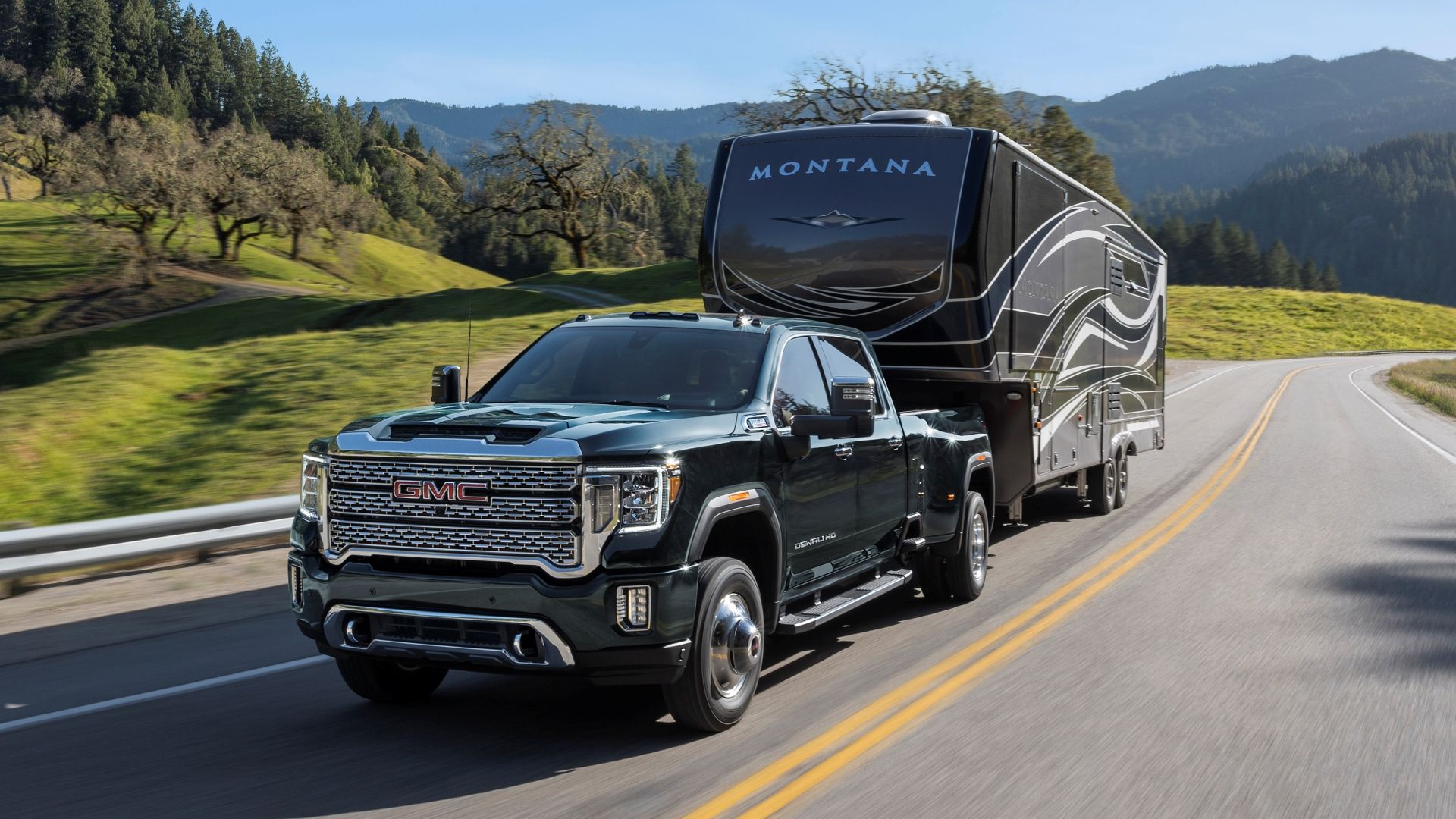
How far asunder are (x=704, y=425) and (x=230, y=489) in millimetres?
10398

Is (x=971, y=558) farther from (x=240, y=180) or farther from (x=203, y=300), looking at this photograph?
(x=203, y=300)

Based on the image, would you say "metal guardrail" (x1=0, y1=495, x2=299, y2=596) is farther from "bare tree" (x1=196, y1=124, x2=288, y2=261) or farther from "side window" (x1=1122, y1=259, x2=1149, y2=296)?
"bare tree" (x1=196, y1=124, x2=288, y2=261)

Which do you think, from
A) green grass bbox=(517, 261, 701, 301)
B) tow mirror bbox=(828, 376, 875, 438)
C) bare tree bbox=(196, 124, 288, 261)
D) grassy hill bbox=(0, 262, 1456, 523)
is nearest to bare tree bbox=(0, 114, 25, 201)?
bare tree bbox=(196, 124, 288, 261)

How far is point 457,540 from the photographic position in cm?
533

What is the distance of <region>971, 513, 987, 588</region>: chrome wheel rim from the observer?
928cm

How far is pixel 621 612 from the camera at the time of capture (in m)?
5.23

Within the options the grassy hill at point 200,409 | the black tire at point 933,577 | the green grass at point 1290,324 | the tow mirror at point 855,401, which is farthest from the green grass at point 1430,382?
the tow mirror at point 855,401

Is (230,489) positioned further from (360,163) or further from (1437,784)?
(360,163)

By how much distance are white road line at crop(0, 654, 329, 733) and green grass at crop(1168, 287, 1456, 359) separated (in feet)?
234

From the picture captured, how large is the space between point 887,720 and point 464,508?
2.30 metres

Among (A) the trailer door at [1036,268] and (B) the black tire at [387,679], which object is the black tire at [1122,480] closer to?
(A) the trailer door at [1036,268]

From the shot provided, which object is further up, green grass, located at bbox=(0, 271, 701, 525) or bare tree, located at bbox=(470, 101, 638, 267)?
bare tree, located at bbox=(470, 101, 638, 267)

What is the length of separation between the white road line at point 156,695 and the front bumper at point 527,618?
1.66 metres

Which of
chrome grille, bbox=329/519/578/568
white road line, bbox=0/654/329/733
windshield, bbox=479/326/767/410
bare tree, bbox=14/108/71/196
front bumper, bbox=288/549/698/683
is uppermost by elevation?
bare tree, bbox=14/108/71/196
